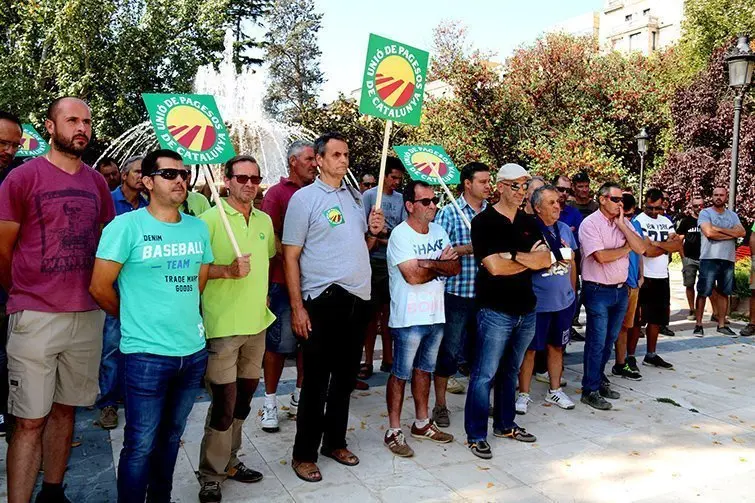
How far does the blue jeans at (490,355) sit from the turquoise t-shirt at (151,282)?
2.20 metres

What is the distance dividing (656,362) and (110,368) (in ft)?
19.3

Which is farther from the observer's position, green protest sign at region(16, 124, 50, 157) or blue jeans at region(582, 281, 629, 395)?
green protest sign at region(16, 124, 50, 157)

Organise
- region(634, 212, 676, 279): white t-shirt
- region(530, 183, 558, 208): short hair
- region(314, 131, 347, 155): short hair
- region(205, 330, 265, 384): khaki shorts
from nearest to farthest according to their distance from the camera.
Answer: region(205, 330, 265, 384): khaki shorts, region(314, 131, 347, 155): short hair, region(530, 183, 558, 208): short hair, region(634, 212, 676, 279): white t-shirt

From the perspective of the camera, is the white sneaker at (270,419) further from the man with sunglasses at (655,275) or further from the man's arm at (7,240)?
the man with sunglasses at (655,275)

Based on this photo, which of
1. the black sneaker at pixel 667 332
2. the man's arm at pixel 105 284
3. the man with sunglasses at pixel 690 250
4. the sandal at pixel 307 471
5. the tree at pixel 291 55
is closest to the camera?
the man's arm at pixel 105 284

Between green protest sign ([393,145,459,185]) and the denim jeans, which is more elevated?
green protest sign ([393,145,459,185])

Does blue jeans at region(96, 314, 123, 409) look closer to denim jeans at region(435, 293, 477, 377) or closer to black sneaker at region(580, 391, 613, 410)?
denim jeans at region(435, 293, 477, 377)

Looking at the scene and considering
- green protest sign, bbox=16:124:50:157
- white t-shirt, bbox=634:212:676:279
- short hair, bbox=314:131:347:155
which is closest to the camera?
short hair, bbox=314:131:347:155

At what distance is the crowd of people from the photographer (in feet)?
10.3

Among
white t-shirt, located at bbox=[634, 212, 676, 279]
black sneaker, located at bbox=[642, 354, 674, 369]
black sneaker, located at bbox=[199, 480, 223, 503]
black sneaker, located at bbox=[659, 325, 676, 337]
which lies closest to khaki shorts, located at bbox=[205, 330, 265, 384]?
black sneaker, located at bbox=[199, 480, 223, 503]

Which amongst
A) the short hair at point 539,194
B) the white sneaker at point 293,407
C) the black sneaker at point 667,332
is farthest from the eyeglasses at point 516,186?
the black sneaker at point 667,332

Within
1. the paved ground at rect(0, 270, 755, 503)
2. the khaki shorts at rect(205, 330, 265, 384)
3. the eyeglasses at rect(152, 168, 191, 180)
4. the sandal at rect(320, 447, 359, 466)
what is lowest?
the paved ground at rect(0, 270, 755, 503)

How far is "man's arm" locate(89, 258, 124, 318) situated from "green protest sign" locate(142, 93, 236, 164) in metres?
0.85

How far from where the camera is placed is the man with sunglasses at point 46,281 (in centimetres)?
320
